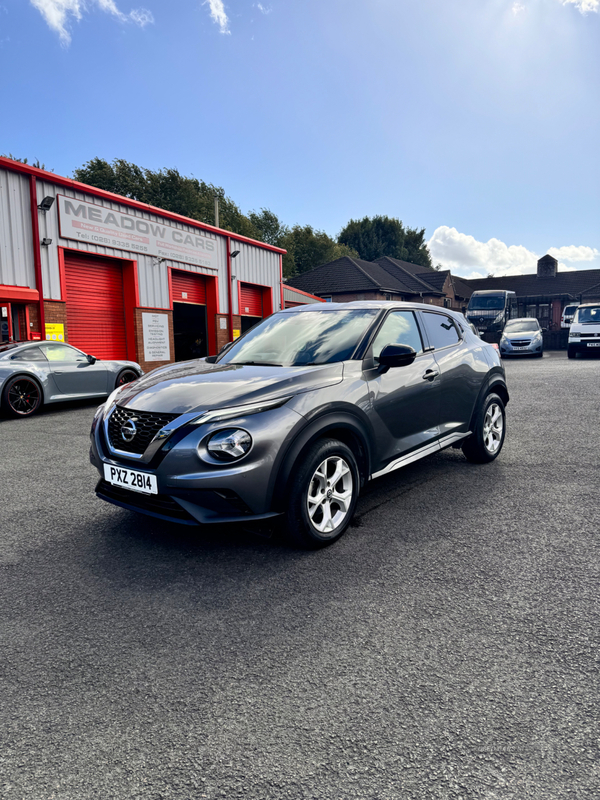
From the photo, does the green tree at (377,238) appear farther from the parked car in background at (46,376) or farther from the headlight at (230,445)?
the headlight at (230,445)

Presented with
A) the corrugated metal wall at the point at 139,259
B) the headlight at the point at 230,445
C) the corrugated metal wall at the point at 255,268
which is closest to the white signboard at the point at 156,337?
the corrugated metal wall at the point at 139,259

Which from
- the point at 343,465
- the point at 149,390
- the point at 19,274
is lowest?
the point at 343,465

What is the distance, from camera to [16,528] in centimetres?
414

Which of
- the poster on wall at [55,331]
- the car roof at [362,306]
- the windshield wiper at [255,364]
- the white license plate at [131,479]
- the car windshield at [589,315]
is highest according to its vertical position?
the car windshield at [589,315]

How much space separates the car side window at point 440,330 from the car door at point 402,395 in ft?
0.68

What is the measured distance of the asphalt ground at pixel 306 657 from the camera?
181cm

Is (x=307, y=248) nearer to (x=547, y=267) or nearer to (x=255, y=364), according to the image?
(x=547, y=267)

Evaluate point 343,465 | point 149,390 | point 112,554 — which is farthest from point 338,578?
point 149,390

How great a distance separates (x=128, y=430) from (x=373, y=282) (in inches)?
1606

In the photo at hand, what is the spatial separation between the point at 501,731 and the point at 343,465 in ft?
6.48

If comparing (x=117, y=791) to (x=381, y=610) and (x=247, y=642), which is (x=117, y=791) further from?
(x=381, y=610)

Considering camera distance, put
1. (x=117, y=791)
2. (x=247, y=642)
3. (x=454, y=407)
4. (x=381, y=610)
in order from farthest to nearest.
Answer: (x=454, y=407)
(x=381, y=610)
(x=247, y=642)
(x=117, y=791)

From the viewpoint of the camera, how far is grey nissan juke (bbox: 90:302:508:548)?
327 centimetres

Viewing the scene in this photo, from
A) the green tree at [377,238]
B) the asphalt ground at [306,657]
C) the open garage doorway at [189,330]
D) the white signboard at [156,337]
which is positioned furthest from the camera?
the green tree at [377,238]
